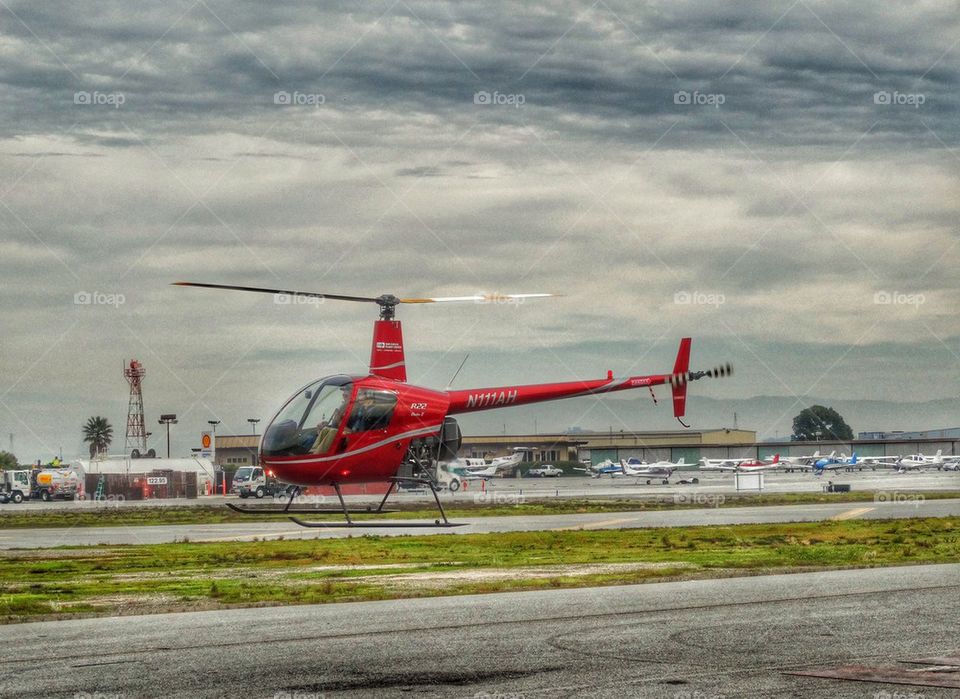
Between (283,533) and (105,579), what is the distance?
19369mm

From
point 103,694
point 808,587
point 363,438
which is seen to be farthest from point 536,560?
point 103,694

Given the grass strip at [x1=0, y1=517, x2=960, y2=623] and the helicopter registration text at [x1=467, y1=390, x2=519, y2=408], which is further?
the helicopter registration text at [x1=467, y1=390, x2=519, y2=408]

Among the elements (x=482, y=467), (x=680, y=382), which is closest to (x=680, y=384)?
(x=680, y=382)

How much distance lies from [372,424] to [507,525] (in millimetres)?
21132

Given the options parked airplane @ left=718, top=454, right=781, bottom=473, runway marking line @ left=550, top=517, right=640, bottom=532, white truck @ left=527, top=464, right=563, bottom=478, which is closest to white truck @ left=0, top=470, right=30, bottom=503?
runway marking line @ left=550, top=517, right=640, bottom=532

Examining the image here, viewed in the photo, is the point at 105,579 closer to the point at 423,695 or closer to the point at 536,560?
the point at 536,560

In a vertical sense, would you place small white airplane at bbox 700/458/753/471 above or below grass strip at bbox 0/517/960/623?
above

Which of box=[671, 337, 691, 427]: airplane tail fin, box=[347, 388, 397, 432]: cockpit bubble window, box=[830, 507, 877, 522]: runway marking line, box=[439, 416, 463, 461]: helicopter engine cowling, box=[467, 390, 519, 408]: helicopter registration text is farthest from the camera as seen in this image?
box=[830, 507, 877, 522]: runway marking line

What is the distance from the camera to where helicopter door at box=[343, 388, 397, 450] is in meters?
28.6

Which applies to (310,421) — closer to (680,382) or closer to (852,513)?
(680,382)

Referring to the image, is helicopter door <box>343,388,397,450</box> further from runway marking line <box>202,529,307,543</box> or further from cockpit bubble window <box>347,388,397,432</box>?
runway marking line <box>202,529,307,543</box>

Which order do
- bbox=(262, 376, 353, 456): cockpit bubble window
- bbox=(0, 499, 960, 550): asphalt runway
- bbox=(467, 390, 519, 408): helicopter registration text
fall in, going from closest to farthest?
bbox=(262, 376, 353, 456): cockpit bubble window
bbox=(467, 390, 519, 408): helicopter registration text
bbox=(0, 499, 960, 550): asphalt runway

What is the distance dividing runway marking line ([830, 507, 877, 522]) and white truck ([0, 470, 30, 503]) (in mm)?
66007

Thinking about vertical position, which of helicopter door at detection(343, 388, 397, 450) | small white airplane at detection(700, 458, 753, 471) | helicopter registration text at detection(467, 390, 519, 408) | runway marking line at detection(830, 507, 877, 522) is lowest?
runway marking line at detection(830, 507, 877, 522)
